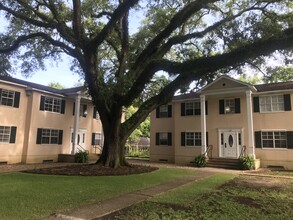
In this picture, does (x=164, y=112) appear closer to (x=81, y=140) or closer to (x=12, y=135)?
(x=81, y=140)

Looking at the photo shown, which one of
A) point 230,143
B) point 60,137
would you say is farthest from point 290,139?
point 60,137

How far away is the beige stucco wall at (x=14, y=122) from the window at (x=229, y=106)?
15214 mm

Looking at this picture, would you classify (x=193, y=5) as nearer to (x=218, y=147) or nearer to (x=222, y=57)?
(x=222, y=57)

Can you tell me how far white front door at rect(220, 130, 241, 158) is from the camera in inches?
812

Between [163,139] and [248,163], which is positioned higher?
[163,139]

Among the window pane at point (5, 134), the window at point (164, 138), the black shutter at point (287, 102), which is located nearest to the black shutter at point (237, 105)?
the black shutter at point (287, 102)

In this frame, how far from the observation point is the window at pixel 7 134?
1794cm

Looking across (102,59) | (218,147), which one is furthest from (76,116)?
(218,147)

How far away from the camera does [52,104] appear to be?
69.9 feet

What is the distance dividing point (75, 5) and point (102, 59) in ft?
25.9

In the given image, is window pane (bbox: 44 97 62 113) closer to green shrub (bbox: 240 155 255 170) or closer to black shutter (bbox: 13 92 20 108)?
black shutter (bbox: 13 92 20 108)

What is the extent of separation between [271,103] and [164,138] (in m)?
9.47

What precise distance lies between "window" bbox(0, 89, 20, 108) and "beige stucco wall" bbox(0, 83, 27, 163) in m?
0.22

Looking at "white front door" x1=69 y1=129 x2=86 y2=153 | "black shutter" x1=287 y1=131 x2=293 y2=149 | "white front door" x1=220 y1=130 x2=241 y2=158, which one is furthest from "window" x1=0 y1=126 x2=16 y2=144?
"black shutter" x1=287 y1=131 x2=293 y2=149
